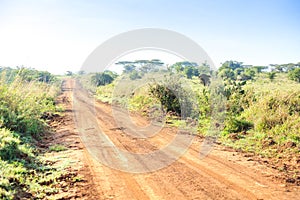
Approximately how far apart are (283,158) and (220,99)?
17.1 ft

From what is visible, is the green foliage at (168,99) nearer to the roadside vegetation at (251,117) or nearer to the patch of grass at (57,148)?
the roadside vegetation at (251,117)

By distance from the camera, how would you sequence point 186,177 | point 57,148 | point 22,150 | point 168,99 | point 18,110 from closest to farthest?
point 186,177, point 22,150, point 57,148, point 18,110, point 168,99

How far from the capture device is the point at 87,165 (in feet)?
20.7

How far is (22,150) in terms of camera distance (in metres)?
6.66

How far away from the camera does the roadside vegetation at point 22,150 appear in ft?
16.0

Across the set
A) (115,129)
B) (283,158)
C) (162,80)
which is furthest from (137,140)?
(162,80)

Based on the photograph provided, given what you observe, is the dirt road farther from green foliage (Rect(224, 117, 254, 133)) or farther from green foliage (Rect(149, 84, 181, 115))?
green foliage (Rect(149, 84, 181, 115))

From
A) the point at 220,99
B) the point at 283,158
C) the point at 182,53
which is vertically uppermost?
the point at 182,53

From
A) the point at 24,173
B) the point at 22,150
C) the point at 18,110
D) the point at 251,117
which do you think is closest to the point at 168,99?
the point at 251,117

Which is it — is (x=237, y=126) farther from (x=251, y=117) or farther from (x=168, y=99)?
(x=168, y=99)

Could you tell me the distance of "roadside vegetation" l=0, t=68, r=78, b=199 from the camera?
4883 millimetres

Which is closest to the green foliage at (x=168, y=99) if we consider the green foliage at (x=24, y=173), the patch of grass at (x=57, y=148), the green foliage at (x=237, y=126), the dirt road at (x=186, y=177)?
the green foliage at (x=237, y=126)

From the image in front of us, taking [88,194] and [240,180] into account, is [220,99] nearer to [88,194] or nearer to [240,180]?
[240,180]

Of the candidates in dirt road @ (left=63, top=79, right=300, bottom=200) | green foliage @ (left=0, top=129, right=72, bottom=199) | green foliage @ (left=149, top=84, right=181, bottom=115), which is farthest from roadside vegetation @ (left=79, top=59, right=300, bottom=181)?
green foliage @ (left=0, top=129, right=72, bottom=199)
